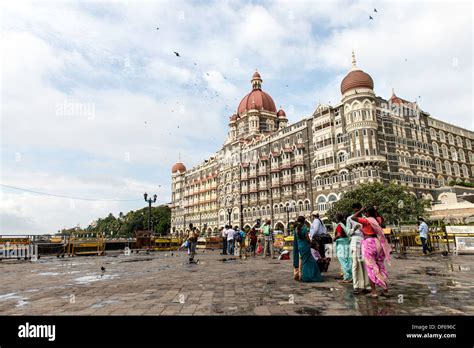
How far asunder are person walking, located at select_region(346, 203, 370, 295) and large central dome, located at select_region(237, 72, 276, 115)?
A: 56.3m

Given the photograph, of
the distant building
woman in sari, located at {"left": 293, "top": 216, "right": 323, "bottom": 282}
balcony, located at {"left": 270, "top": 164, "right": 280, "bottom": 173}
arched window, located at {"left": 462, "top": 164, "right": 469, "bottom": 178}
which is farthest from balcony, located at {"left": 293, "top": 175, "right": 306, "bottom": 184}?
woman in sari, located at {"left": 293, "top": 216, "right": 323, "bottom": 282}

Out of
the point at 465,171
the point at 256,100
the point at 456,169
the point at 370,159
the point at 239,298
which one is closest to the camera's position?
the point at 239,298

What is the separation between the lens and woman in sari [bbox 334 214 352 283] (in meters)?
6.97

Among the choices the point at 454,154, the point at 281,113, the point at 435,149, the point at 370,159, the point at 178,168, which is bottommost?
the point at 370,159

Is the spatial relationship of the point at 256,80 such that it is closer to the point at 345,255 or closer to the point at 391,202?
the point at 391,202

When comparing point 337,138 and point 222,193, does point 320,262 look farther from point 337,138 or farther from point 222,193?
point 222,193

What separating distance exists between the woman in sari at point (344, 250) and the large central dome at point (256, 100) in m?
55.3

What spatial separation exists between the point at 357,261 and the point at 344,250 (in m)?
1.24

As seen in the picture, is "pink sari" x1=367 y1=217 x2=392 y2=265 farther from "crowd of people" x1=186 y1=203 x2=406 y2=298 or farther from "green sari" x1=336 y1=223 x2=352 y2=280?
"green sari" x1=336 y1=223 x2=352 y2=280

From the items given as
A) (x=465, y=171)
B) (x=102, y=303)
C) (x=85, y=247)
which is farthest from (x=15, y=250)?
(x=465, y=171)

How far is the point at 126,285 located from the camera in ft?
22.9

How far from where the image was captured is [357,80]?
123 feet

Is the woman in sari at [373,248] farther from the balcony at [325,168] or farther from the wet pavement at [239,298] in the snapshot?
the balcony at [325,168]
